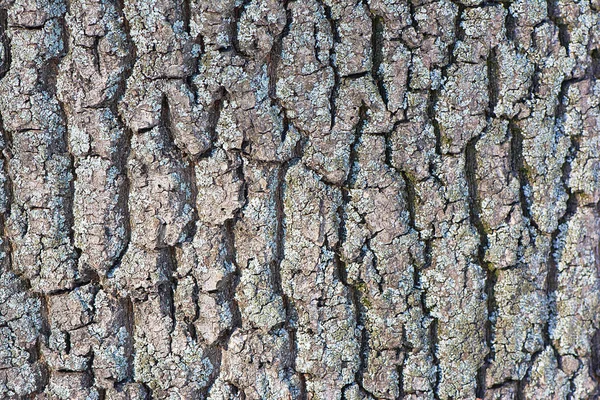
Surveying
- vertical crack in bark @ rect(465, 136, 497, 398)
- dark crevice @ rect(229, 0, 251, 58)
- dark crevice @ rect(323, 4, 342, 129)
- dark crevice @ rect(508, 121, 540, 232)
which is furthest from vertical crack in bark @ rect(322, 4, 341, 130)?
dark crevice @ rect(508, 121, 540, 232)

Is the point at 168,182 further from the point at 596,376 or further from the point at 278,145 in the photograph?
the point at 596,376

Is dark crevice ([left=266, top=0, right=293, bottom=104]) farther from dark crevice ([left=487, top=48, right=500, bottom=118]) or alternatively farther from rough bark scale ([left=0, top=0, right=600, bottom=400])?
dark crevice ([left=487, top=48, right=500, bottom=118])

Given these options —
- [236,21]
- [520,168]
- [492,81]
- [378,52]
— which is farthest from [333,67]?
[520,168]

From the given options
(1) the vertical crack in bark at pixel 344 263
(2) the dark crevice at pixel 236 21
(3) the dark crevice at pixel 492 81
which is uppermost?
(2) the dark crevice at pixel 236 21

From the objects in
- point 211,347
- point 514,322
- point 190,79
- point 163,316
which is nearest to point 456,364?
point 514,322

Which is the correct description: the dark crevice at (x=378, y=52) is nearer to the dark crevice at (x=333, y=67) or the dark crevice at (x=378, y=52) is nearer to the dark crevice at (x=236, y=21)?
the dark crevice at (x=333, y=67)

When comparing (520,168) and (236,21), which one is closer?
(236,21)

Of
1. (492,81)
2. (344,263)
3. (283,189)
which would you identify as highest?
(492,81)

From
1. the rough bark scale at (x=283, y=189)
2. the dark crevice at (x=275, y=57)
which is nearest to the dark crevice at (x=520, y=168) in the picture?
the rough bark scale at (x=283, y=189)

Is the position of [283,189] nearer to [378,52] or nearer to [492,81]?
[378,52]
